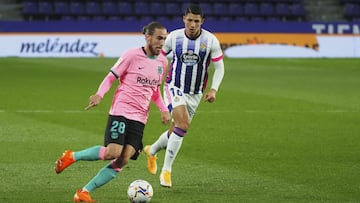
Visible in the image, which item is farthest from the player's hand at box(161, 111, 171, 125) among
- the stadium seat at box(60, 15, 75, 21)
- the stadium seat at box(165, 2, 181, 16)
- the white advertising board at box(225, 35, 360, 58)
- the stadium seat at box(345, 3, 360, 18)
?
the stadium seat at box(345, 3, 360, 18)

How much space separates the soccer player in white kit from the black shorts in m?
1.51

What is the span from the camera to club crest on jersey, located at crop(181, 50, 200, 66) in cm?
1086

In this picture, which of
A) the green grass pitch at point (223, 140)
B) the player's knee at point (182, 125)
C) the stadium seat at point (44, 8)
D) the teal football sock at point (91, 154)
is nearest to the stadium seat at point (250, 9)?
the stadium seat at point (44, 8)

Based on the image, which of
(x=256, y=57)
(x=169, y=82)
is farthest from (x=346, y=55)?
(x=169, y=82)

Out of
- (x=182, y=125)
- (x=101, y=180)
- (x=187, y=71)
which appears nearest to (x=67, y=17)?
(x=187, y=71)

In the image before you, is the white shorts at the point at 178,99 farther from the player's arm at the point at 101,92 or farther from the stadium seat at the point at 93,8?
the stadium seat at the point at 93,8

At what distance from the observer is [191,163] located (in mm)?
11773

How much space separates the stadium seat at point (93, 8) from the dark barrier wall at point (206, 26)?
3.50 m

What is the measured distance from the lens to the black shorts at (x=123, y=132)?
29.2 ft

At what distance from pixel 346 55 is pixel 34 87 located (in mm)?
14974

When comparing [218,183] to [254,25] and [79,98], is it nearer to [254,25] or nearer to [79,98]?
[79,98]

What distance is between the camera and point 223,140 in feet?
46.2

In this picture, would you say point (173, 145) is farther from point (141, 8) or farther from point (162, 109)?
point (141, 8)

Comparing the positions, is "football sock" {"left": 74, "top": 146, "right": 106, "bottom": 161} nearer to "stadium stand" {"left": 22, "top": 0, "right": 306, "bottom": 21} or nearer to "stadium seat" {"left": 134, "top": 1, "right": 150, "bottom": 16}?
"stadium stand" {"left": 22, "top": 0, "right": 306, "bottom": 21}
